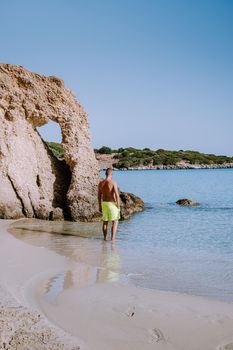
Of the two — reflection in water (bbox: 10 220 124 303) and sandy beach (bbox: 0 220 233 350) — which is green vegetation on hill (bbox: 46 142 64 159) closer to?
reflection in water (bbox: 10 220 124 303)

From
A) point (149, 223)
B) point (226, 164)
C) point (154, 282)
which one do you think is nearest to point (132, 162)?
point (226, 164)

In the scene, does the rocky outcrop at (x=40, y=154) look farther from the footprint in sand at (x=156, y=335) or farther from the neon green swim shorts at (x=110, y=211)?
the footprint in sand at (x=156, y=335)

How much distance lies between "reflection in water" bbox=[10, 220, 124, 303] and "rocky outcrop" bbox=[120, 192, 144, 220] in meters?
3.65

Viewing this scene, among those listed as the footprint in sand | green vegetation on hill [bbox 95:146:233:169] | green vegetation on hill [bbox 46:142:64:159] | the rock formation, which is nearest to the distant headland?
green vegetation on hill [bbox 95:146:233:169]

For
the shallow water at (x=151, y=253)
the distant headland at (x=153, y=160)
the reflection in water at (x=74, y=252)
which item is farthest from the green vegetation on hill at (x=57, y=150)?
the distant headland at (x=153, y=160)

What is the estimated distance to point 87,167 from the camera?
15.7m

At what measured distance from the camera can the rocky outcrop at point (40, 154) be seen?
559 inches

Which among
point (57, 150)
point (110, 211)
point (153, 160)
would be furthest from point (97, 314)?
point (153, 160)

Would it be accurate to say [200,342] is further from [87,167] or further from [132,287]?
[87,167]

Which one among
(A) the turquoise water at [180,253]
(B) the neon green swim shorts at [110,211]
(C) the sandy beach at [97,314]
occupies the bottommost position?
(A) the turquoise water at [180,253]

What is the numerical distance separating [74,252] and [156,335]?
5054 millimetres

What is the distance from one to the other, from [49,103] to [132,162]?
282ft

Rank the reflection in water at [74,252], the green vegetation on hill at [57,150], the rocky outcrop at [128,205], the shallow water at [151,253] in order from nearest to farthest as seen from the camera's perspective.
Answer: the reflection in water at [74,252], the shallow water at [151,253], the rocky outcrop at [128,205], the green vegetation on hill at [57,150]

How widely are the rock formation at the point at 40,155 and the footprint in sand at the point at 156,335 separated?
10066mm
